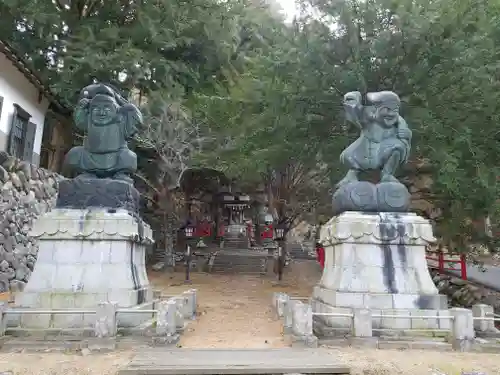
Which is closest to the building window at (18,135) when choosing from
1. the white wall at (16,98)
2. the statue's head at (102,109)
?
the white wall at (16,98)

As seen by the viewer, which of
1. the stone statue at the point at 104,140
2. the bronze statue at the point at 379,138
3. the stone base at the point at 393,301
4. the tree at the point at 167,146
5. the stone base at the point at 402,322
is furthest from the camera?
the tree at the point at 167,146

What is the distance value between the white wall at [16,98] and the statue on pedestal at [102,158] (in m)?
8.81

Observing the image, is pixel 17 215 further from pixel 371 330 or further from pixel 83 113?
pixel 371 330

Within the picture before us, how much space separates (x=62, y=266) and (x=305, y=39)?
8.86 meters

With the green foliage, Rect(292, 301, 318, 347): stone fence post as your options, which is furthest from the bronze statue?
Rect(292, 301, 318, 347): stone fence post

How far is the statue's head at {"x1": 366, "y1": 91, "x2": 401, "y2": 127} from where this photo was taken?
29.7 ft

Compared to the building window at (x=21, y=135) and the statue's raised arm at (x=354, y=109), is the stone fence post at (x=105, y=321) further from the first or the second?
the building window at (x=21, y=135)

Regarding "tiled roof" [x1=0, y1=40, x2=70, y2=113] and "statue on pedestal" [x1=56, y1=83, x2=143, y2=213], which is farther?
"tiled roof" [x1=0, y1=40, x2=70, y2=113]

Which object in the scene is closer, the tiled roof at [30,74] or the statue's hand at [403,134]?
the statue's hand at [403,134]

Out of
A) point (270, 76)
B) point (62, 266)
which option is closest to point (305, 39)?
point (270, 76)

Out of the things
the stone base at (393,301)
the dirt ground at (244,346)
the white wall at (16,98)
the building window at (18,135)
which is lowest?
the dirt ground at (244,346)

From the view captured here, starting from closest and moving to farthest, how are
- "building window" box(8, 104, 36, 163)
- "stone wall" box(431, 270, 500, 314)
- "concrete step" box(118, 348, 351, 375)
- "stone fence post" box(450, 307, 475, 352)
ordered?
1. "concrete step" box(118, 348, 351, 375)
2. "stone fence post" box(450, 307, 475, 352)
3. "stone wall" box(431, 270, 500, 314)
4. "building window" box(8, 104, 36, 163)

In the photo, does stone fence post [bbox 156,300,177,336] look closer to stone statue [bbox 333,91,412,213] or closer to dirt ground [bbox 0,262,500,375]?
dirt ground [bbox 0,262,500,375]

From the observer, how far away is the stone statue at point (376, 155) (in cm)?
877
